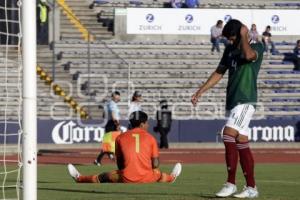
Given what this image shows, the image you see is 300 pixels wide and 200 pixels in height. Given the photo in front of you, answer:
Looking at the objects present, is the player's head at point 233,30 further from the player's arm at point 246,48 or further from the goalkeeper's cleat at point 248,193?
the goalkeeper's cleat at point 248,193

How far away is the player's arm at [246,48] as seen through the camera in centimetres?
1280

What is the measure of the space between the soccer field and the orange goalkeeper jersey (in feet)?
1.34

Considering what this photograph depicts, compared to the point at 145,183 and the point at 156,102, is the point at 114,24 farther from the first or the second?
the point at 145,183

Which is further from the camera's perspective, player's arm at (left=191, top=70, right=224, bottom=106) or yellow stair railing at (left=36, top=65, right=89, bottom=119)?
yellow stair railing at (left=36, top=65, right=89, bottom=119)

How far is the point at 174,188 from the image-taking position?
14.6 metres

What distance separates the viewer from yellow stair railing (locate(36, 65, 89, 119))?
36.7m

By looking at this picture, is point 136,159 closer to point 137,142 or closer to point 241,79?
point 137,142

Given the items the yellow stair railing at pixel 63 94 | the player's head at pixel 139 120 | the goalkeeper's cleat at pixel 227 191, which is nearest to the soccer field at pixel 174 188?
the goalkeeper's cleat at pixel 227 191

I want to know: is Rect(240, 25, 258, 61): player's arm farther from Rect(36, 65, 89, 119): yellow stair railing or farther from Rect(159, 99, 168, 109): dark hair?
Rect(36, 65, 89, 119): yellow stair railing

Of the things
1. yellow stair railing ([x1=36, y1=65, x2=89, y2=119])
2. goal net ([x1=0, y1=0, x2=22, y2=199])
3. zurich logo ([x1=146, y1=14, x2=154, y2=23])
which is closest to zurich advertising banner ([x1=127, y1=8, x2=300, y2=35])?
zurich logo ([x1=146, y1=14, x2=154, y2=23])

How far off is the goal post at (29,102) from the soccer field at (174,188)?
100 inches

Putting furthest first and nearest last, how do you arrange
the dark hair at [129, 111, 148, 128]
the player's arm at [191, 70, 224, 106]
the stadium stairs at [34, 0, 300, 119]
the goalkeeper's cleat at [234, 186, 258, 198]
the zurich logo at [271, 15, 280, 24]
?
the zurich logo at [271, 15, 280, 24] < the stadium stairs at [34, 0, 300, 119] < the dark hair at [129, 111, 148, 128] < the player's arm at [191, 70, 224, 106] < the goalkeeper's cleat at [234, 186, 258, 198]

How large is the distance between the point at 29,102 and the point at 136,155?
18.8ft

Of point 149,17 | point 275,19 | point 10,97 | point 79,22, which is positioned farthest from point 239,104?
point 275,19
